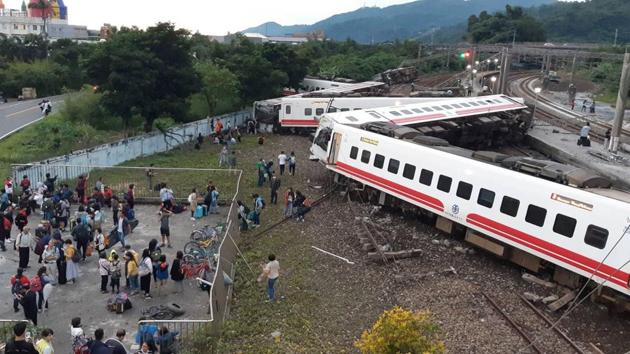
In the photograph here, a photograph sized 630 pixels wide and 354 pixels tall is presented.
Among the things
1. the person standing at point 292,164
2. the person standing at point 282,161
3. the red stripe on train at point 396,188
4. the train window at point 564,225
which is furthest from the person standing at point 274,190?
the train window at point 564,225

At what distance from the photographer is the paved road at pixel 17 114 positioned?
34.6 metres

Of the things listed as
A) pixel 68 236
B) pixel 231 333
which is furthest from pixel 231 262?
pixel 68 236

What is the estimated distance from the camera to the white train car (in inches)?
488

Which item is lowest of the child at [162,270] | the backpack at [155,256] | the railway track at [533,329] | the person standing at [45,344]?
the railway track at [533,329]

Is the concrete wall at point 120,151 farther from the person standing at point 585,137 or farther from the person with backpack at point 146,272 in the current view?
the person standing at point 585,137

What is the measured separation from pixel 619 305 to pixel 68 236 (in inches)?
602

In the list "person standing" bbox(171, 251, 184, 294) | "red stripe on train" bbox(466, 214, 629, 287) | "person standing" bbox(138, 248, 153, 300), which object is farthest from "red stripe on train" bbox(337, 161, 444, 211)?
"person standing" bbox(138, 248, 153, 300)

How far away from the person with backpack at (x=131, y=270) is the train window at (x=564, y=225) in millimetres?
10338

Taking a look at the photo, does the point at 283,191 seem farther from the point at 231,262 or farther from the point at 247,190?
the point at 231,262

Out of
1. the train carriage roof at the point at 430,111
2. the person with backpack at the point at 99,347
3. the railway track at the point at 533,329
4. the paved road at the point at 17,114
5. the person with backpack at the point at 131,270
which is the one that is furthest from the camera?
the paved road at the point at 17,114

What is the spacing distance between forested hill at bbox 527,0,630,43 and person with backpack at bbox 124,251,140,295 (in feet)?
397

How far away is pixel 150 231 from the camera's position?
17594 mm

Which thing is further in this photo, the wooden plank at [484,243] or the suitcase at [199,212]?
the suitcase at [199,212]

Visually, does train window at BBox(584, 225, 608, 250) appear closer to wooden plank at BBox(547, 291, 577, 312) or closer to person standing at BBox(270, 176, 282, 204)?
wooden plank at BBox(547, 291, 577, 312)
